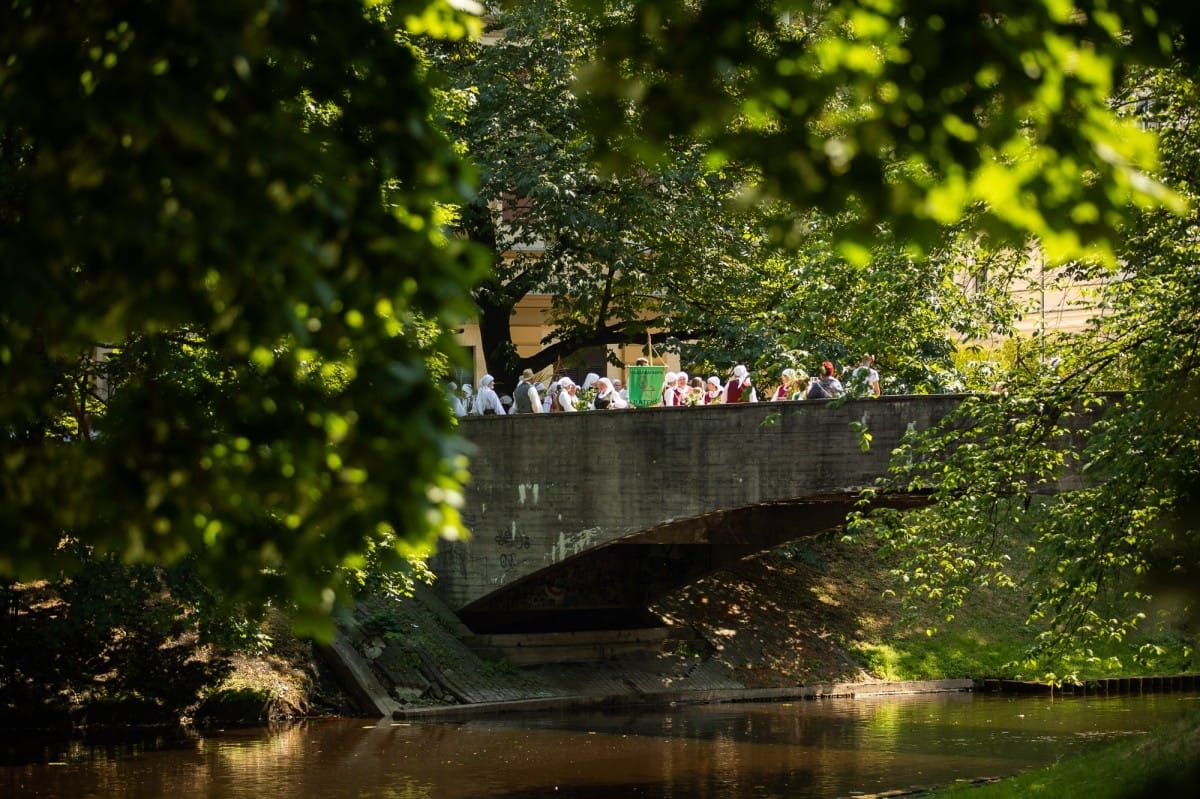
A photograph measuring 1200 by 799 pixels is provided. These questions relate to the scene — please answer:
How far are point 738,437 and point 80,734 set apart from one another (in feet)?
33.0

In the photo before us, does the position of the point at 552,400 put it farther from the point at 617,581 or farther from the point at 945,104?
the point at 945,104

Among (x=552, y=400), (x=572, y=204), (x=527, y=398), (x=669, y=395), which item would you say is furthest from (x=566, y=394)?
(x=572, y=204)

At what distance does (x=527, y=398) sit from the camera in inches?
1128

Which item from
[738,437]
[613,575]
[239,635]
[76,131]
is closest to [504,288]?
[613,575]

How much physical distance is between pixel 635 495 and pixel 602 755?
5251mm

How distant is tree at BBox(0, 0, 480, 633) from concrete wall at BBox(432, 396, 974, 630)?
17.9 m

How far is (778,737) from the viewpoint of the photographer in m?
23.8

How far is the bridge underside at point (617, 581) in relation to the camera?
27875 mm

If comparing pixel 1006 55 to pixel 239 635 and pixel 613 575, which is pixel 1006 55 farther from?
pixel 613 575

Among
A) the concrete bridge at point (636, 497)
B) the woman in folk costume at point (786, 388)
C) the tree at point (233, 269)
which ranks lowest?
the tree at point (233, 269)

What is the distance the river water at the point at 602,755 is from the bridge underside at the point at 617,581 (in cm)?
285

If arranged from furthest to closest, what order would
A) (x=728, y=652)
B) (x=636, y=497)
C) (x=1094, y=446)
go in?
(x=728, y=652) → (x=636, y=497) → (x=1094, y=446)

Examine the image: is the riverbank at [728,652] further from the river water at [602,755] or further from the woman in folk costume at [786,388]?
the woman in folk costume at [786,388]

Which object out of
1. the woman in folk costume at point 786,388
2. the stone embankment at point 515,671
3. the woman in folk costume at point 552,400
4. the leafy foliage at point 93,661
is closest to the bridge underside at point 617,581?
the stone embankment at point 515,671
